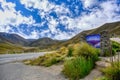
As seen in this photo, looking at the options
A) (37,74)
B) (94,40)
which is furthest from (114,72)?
(94,40)

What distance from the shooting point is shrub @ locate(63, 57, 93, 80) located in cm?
1236

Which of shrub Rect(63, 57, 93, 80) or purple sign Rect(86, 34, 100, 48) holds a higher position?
purple sign Rect(86, 34, 100, 48)

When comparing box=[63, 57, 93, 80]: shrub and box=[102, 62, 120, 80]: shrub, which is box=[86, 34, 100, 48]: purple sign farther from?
box=[102, 62, 120, 80]: shrub

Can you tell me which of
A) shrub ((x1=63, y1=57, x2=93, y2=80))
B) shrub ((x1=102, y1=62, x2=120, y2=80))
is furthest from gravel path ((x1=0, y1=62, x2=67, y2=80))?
shrub ((x1=102, y1=62, x2=120, y2=80))

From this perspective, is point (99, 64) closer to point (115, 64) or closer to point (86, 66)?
point (86, 66)

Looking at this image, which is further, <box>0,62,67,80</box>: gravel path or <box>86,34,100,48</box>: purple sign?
<box>86,34,100,48</box>: purple sign

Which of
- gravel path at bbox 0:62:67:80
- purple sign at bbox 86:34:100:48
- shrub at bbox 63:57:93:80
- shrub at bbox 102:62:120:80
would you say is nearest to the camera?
shrub at bbox 102:62:120:80

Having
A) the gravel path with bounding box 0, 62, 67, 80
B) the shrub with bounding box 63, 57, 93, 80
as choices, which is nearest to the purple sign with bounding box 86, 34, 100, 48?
the gravel path with bounding box 0, 62, 67, 80

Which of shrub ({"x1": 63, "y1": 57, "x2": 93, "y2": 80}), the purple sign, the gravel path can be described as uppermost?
the purple sign

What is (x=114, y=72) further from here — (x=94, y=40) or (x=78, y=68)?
(x=94, y=40)

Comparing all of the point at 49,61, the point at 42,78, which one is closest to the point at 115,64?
the point at 42,78

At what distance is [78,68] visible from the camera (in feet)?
41.3

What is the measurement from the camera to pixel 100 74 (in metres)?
12.0

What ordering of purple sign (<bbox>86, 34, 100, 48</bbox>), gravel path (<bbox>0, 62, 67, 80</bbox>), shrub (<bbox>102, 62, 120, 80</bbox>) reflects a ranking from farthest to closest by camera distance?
purple sign (<bbox>86, 34, 100, 48</bbox>), gravel path (<bbox>0, 62, 67, 80</bbox>), shrub (<bbox>102, 62, 120, 80</bbox>)
